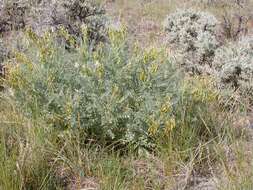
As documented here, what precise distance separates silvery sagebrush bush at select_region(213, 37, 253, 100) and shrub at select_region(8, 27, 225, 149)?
1.07m

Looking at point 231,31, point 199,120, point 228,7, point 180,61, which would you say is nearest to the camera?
point 199,120

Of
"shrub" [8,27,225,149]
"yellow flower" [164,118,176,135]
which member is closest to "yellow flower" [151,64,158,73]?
"shrub" [8,27,225,149]

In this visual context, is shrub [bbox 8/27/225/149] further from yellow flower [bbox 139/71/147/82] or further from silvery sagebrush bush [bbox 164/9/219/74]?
silvery sagebrush bush [bbox 164/9/219/74]

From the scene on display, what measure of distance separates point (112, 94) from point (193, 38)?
8.33ft

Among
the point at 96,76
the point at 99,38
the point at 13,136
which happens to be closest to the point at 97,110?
the point at 96,76

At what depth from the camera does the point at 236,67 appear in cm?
482

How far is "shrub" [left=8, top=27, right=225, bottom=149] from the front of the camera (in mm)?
3406

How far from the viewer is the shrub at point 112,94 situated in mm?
3406

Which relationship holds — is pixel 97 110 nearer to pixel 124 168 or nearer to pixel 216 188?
pixel 124 168

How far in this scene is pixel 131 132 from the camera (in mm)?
3424

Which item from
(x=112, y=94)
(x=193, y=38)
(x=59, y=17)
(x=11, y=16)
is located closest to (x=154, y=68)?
(x=112, y=94)

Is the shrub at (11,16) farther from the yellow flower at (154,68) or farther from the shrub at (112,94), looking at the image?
the yellow flower at (154,68)

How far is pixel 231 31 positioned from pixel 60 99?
3.26 meters

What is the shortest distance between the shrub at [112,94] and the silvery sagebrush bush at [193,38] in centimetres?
143
